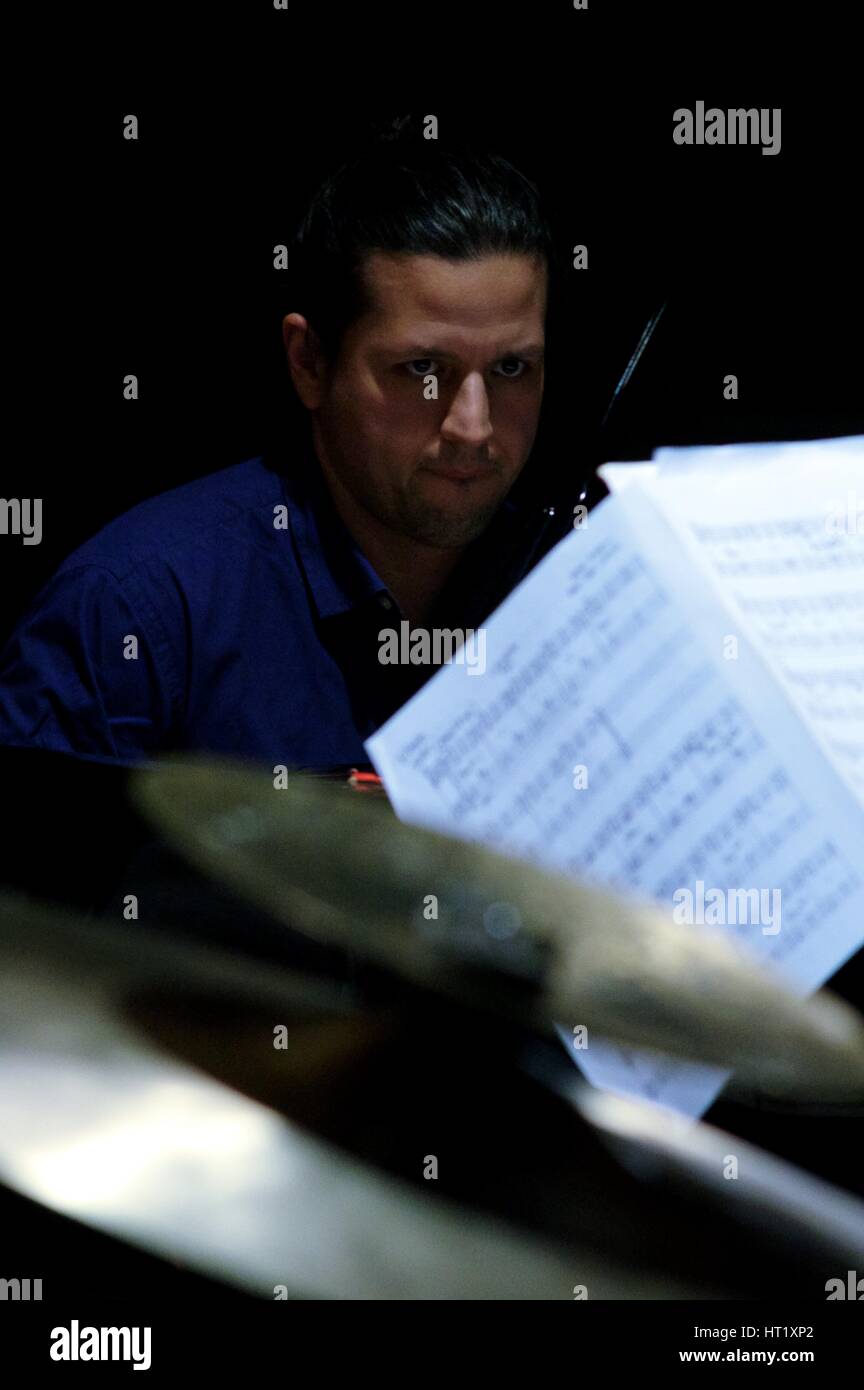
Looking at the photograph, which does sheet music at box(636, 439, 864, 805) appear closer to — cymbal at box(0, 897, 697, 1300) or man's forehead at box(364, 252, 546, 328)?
cymbal at box(0, 897, 697, 1300)

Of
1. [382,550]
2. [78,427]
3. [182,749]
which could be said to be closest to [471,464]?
[382,550]

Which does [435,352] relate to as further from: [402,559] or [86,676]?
[86,676]

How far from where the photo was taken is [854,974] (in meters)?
0.55

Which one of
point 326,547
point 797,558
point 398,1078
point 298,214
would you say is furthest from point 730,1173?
point 298,214

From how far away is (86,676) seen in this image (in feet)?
3.43

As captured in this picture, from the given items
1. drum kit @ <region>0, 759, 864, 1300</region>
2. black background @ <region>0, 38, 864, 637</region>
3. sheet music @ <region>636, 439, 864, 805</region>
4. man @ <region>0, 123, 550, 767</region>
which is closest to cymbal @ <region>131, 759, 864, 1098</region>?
drum kit @ <region>0, 759, 864, 1300</region>

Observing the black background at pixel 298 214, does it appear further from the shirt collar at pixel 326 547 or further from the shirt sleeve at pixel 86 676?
the shirt sleeve at pixel 86 676

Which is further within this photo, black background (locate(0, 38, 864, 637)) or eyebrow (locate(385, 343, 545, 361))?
black background (locate(0, 38, 864, 637))

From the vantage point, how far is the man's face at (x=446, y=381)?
3.39 feet

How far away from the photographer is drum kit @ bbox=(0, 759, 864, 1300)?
43cm

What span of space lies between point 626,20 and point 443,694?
2.62 ft

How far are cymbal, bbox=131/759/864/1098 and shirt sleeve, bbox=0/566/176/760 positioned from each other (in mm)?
534

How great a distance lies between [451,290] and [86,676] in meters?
0.38

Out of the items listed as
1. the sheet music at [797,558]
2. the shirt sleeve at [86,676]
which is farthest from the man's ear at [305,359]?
the sheet music at [797,558]
